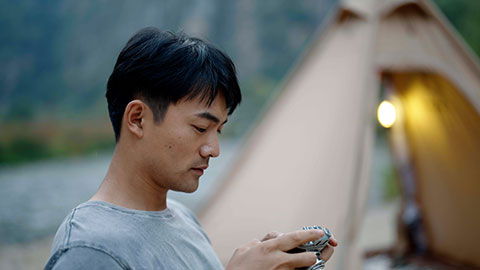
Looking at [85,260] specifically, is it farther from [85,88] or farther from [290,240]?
[85,88]

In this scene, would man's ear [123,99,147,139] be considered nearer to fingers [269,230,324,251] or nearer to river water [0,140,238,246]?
fingers [269,230,324,251]

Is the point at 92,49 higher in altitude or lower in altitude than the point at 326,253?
higher

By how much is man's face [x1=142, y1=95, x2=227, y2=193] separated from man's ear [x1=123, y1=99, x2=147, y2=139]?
15 millimetres

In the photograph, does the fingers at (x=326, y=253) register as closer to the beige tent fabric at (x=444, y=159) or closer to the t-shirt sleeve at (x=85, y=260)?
the t-shirt sleeve at (x=85, y=260)

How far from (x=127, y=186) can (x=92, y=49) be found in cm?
1914

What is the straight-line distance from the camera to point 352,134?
A: 2695mm

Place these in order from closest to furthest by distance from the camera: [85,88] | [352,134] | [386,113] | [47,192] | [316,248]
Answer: [316,248], [352,134], [386,113], [47,192], [85,88]

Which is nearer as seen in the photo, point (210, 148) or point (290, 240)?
point (290, 240)

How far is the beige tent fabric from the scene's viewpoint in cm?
335

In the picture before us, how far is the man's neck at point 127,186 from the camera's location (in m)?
0.93

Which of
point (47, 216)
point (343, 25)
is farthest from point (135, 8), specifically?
point (343, 25)

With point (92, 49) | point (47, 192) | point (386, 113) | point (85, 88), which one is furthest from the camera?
point (92, 49)

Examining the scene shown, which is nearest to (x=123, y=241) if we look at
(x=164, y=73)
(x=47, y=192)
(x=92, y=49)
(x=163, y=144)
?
(x=163, y=144)

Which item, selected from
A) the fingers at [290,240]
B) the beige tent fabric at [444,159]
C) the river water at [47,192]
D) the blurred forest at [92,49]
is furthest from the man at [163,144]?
the blurred forest at [92,49]
